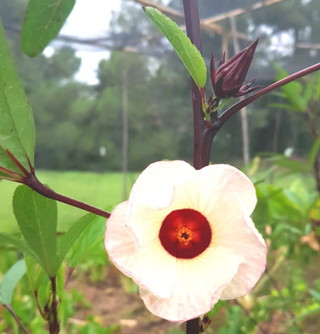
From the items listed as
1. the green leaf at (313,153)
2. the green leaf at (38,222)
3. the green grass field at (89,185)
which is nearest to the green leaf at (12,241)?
the green leaf at (38,222)

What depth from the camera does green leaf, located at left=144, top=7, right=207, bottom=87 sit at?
216 mm

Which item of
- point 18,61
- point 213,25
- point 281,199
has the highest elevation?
point 213,25

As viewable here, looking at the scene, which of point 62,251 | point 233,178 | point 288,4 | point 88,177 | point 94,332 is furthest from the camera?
point 88,177

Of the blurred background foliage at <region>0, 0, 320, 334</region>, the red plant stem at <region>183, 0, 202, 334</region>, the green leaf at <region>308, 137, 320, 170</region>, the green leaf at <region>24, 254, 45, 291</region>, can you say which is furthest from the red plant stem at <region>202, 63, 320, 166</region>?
the blurred background foliage at <region>0, 0, 320, 334</region>

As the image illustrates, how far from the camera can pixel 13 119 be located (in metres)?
0.23

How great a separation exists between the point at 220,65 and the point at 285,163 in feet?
1.59

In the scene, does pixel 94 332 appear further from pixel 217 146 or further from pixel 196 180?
pixel 217 146

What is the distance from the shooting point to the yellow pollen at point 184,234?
0.73 ft

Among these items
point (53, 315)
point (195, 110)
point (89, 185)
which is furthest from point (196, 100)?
point (89, 185)

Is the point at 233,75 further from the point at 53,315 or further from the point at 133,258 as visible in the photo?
the point at 53,315

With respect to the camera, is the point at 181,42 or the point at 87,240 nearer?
the point at 181,42

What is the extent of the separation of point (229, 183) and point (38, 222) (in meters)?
0.16

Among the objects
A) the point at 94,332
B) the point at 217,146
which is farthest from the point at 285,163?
the point at 217,146

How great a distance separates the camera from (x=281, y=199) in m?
0.80
